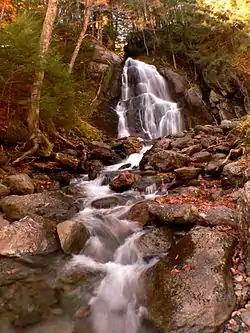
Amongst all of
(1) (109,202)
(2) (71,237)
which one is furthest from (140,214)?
(2) (71,237)

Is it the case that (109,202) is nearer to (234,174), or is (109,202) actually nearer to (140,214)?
(140,214)

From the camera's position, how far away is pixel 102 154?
33.4ft

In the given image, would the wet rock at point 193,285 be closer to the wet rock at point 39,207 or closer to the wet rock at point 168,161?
the wet rock at point 39,207

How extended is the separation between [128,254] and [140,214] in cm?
105

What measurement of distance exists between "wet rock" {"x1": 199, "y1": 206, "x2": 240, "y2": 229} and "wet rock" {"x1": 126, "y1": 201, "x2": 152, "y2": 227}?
1091 millimetres

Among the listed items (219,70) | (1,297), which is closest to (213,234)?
(1,297)

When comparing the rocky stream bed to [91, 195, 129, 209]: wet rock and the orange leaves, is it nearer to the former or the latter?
[91, 195, 129, 209]: wet rock

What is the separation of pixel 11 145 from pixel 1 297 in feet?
17.5

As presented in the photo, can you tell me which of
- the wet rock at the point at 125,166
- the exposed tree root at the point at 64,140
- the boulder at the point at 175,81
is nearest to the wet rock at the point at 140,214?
the wet rock at the point at 125,166

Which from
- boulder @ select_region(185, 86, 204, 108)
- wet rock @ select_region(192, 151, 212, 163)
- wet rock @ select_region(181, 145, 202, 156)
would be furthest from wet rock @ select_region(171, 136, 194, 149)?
boulder @ select_region(185, 86, 204, 108)

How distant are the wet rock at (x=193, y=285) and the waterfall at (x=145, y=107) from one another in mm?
11617

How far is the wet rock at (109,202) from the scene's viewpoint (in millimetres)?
6535

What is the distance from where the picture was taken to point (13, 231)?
4.57 m

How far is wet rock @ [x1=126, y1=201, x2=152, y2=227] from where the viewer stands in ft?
17.7
